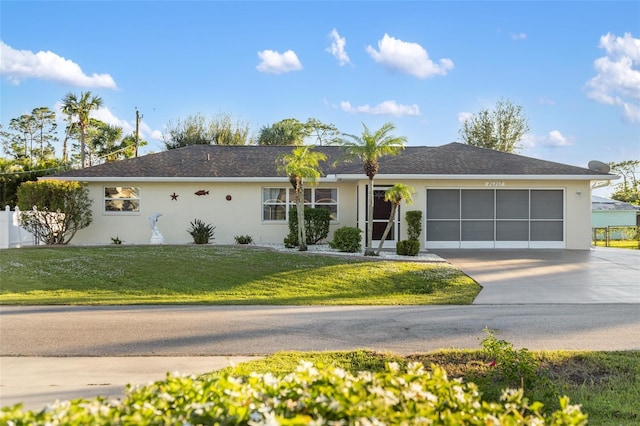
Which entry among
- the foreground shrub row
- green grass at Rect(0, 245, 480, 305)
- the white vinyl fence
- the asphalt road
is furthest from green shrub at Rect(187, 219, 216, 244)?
the foreground shrub row

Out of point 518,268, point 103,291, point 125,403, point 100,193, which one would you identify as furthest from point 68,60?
point 125,403

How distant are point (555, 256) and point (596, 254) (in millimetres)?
2266

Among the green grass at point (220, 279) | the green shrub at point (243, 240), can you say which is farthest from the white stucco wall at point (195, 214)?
the green grass at point (220, 279)

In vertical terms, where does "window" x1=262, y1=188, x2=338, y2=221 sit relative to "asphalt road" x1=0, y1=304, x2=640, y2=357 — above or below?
above

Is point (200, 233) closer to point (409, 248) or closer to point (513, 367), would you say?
point (409, 248)

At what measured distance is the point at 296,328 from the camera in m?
8.77

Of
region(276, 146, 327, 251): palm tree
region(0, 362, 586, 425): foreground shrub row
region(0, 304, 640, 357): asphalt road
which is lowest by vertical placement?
region(0, 304, 640, 357): asphalt road

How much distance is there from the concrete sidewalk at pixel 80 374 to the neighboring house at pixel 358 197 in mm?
14119

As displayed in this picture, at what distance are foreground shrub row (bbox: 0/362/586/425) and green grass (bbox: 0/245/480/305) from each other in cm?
851

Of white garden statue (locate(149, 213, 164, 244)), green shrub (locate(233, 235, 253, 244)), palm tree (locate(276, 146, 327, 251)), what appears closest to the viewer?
palm tree (locate(276, 146, 327, 251))

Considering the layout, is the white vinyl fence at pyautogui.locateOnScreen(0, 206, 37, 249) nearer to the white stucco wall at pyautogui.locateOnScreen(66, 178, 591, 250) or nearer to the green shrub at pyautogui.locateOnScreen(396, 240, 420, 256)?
the white stucco wall at pyautogui.locateOnScreen(66, 178, 591, 250)

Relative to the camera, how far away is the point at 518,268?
16.1m

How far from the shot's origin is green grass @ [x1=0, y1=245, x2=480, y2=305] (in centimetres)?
1229

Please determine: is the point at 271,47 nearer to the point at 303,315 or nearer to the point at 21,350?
the point at 303,315
